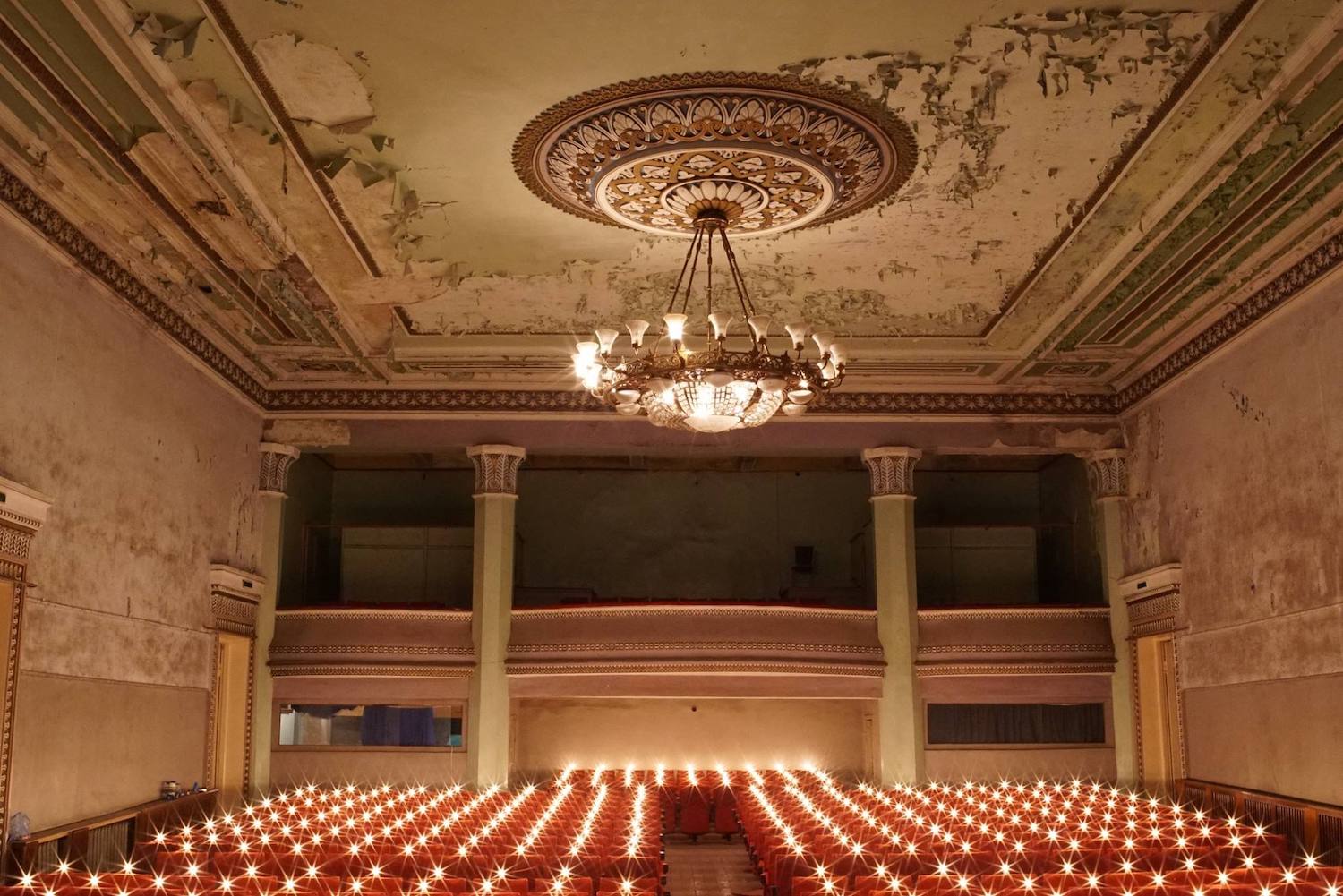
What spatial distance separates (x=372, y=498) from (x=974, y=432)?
8.50 m

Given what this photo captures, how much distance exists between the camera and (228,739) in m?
12.1

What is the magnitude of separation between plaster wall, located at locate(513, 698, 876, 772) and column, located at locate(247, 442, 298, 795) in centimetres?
313

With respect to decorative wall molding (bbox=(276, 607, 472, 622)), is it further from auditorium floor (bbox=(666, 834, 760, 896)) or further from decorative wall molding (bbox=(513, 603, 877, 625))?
auditorium floor (bbox=(666, 834, 760, 896))

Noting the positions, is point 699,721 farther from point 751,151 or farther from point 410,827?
point 751,151

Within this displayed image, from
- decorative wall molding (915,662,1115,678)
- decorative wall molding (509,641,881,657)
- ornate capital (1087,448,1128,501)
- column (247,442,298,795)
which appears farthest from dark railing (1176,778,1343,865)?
column (247,442,298,795)

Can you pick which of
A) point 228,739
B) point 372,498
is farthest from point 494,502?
point 372,498

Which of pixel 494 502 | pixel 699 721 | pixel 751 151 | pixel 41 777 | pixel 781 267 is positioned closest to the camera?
pixel 751 151

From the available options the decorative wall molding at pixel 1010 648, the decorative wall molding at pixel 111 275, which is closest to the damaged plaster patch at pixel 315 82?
the decorative wall molding at pixel 111 275

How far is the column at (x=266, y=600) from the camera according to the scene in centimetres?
1239

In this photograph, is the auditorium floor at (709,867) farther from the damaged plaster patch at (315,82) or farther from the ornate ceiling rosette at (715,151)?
the damaged plaster patch at (315,82)

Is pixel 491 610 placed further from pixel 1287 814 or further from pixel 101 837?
pixel 1287 814

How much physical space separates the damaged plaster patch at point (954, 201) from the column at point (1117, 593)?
8.99ft

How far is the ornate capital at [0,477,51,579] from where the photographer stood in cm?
754

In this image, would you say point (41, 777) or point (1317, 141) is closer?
point (1317, 141)
